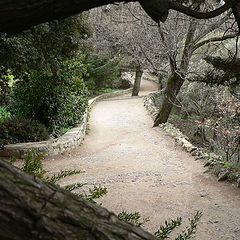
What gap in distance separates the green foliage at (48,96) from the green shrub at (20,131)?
1.00 m

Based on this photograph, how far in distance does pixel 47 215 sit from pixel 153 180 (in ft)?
19.1

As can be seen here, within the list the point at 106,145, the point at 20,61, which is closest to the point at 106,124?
the point at 106,145

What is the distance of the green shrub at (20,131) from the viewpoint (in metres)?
8.38

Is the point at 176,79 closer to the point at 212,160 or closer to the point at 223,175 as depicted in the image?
the point at 212,160

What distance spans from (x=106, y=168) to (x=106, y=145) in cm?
327

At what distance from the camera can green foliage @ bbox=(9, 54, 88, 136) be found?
9703mm

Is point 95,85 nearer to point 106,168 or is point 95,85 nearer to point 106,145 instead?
point 106,145

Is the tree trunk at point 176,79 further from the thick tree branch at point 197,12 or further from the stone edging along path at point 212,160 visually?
the thick tree branch at point 197,12

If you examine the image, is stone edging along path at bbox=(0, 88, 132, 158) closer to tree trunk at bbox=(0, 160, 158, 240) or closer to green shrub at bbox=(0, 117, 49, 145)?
green shrub at bbox=(0, 117, 49, 145)

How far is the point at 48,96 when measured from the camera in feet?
32.3

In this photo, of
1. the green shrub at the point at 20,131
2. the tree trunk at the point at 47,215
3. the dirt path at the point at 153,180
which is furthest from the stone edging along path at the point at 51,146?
the tree trunk at the point at 47,215

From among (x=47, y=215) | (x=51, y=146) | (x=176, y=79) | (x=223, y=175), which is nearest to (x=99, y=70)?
(x=176, y=79)

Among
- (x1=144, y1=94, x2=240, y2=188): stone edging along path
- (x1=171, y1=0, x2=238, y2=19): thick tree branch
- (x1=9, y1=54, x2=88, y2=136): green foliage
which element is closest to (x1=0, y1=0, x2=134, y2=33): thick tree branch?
(x1=171, y1=0, x2=238, y2=19): thick tree branch

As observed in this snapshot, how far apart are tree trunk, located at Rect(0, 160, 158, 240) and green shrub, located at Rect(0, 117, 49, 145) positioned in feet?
24.2
